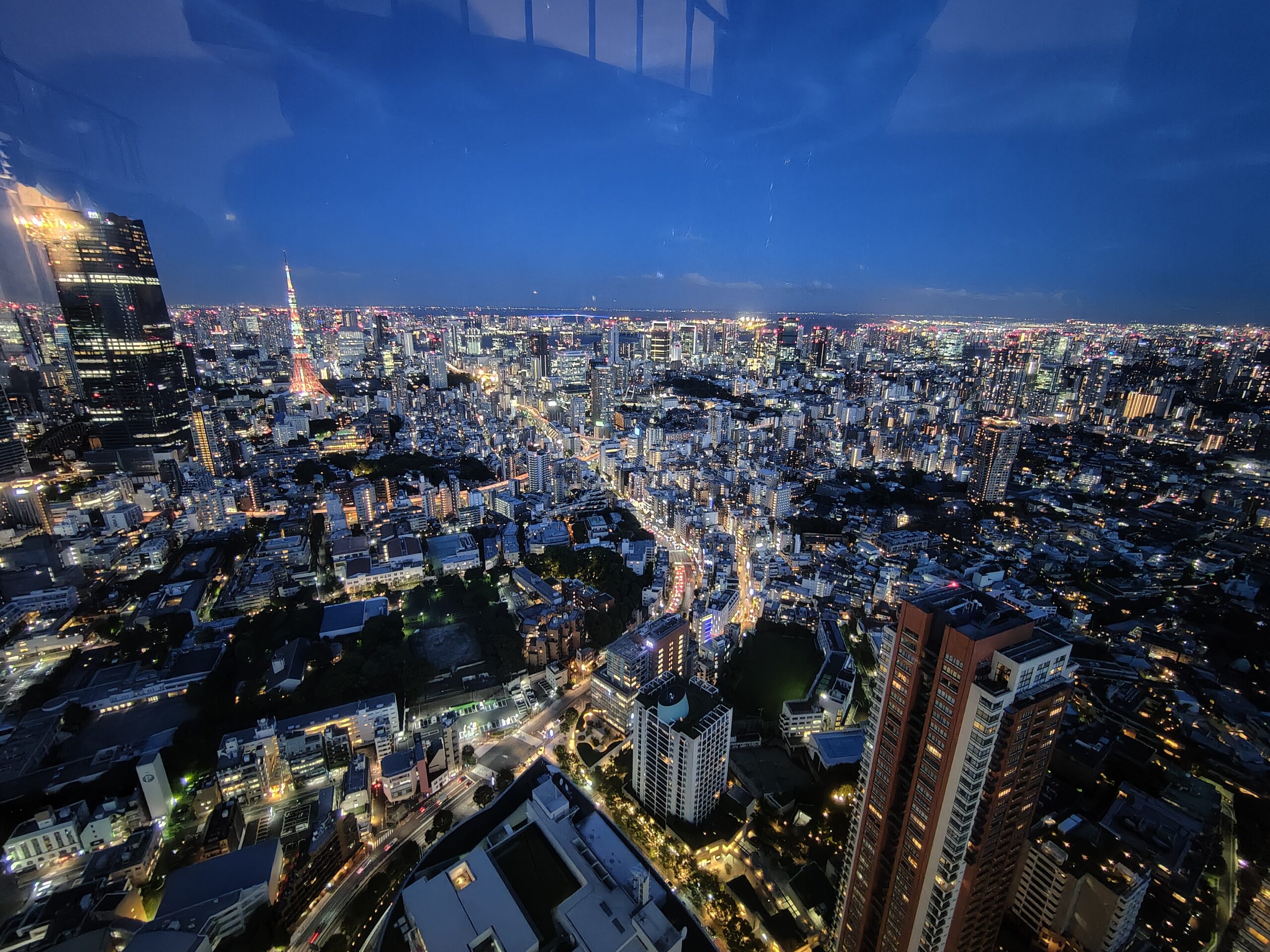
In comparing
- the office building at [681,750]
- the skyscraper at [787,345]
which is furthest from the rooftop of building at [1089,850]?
the skyscraper at [787,345]

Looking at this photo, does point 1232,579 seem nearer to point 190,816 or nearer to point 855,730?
point 855,730

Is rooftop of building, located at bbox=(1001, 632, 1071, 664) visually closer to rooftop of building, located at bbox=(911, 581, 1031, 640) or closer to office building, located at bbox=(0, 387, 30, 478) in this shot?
rooftop of building, located at bbox=(911, 581, 1031, 640)

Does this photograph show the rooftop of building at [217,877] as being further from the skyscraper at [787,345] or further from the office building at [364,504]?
the skyscraper at [787,345]

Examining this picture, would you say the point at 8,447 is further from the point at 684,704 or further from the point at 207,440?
the point at 684,704

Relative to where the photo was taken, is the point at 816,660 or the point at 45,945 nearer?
the point at 45,945

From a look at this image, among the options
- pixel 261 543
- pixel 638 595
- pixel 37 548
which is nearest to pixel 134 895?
pixel 638 595

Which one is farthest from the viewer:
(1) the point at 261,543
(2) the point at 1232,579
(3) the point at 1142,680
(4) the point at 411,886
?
(1) the point at 261,543

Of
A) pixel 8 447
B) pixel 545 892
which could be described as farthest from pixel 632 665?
pixel 8 447
